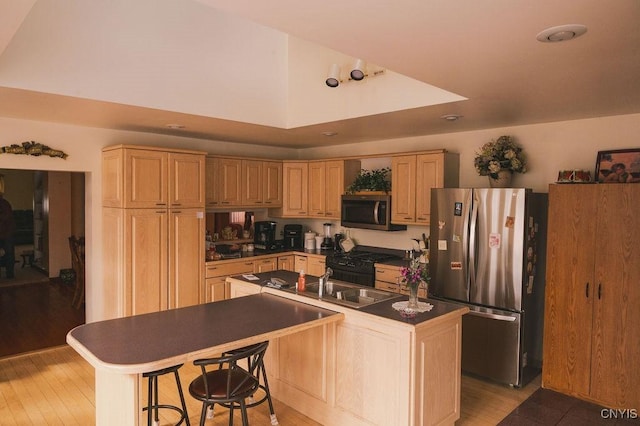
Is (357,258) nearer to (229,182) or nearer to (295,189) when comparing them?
(295,189)

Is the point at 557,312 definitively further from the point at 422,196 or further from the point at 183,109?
the point at 183,109

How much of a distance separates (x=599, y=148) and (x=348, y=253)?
2.98m

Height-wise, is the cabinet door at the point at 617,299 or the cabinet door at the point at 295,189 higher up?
the cabinet door at the point at 295,189

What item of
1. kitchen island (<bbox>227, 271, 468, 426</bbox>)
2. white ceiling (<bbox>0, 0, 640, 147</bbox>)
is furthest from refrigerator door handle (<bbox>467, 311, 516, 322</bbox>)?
white ceiling (<bbox>0, 0, 640, 147</bbox>)

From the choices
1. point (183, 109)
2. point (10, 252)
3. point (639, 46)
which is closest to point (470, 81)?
point (639, 46)

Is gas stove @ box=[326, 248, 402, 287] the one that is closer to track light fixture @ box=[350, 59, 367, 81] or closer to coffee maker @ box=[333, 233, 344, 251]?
coffee maker @ box=[333, 233, 344, 251]

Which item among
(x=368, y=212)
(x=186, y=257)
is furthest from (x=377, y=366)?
(x=186, y=257)

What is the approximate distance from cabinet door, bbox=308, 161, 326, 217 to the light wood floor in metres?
2.63

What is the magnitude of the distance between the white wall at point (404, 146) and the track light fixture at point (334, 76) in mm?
1683

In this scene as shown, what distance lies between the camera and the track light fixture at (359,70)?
11.5 ft

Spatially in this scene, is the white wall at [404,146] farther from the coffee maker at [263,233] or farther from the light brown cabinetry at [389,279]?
the coffee maker at [263,233]

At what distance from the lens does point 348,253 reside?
5.71 meters

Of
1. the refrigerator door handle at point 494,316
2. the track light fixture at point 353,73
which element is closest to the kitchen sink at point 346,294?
the refrigerator door handle at point 494,316

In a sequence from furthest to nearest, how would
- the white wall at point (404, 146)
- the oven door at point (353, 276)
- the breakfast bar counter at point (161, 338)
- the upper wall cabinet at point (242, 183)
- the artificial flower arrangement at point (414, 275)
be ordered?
the upper wall cabinet at point (242, 183)
the oven door at point (353, 276)
the white wall at point (404, 146)
the artificial flower arrangement at point (414, 275)
the breakfast bar counter at point (161, 338)
